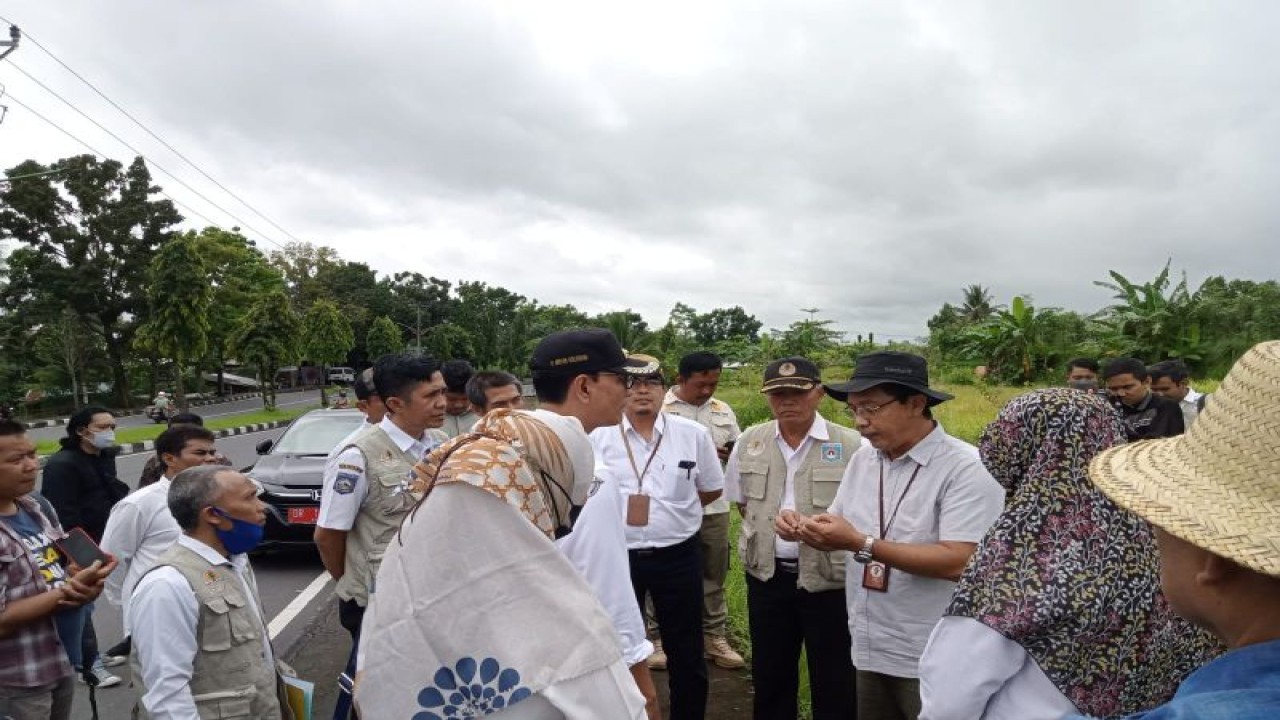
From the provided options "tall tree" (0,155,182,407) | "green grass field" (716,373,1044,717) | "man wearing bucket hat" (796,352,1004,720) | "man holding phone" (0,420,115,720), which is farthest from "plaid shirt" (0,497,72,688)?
"tall tree" (0,155,182,407)

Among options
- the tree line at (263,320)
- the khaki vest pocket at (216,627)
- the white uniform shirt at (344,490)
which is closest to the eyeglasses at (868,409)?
the white uniform shirt at (344,490)

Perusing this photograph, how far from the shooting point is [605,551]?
1998 mm

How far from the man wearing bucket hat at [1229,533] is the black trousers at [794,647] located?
7.49ft

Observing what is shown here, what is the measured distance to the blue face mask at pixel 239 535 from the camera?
2.53 metres

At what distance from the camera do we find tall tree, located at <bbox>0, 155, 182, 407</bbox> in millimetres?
32656

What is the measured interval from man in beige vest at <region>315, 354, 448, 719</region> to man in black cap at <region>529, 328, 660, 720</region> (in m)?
1.54

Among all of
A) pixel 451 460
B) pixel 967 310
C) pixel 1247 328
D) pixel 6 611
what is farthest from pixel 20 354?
pixel 967 310

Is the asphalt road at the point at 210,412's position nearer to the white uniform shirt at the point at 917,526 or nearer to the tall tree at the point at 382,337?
the tall tree at the point at 382,337

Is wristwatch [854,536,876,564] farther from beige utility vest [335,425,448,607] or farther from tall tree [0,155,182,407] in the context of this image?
tall tree [0,155,182,407]

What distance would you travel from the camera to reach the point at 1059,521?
1.63 metres

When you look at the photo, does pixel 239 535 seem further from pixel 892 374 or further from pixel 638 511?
pixel 892 374

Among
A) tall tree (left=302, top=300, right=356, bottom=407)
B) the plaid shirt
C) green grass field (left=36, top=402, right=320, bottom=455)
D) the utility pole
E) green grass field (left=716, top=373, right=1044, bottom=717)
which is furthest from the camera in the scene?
tall tree (left=302, top=300, right=356, bottom=407)

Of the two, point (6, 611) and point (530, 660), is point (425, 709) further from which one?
point (6, 611)

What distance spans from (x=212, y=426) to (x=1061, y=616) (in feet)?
83.5
